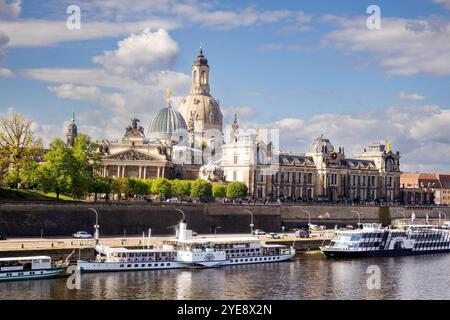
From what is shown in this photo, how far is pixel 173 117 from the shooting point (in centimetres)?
14200

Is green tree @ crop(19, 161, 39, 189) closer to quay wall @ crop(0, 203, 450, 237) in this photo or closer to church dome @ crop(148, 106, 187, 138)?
quay wall @ crop(0, 203, 450, 237)

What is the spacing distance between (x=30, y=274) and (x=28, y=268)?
487 mm

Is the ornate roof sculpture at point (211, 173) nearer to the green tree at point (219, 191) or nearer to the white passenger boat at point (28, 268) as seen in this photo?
the green tree at point (219, 191)

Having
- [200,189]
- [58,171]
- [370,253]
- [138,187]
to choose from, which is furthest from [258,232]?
[58,171]

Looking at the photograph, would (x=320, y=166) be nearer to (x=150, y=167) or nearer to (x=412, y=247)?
(x=150, y=167)

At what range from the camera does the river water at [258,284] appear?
48.3m

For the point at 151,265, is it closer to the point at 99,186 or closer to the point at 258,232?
the point at 99,186

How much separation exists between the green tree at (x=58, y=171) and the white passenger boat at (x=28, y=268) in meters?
25.8

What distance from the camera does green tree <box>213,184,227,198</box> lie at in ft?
360

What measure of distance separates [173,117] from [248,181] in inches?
1146

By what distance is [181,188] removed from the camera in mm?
105750

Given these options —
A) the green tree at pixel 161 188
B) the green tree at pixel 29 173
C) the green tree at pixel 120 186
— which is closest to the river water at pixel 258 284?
the green tree at pixel 29 173
